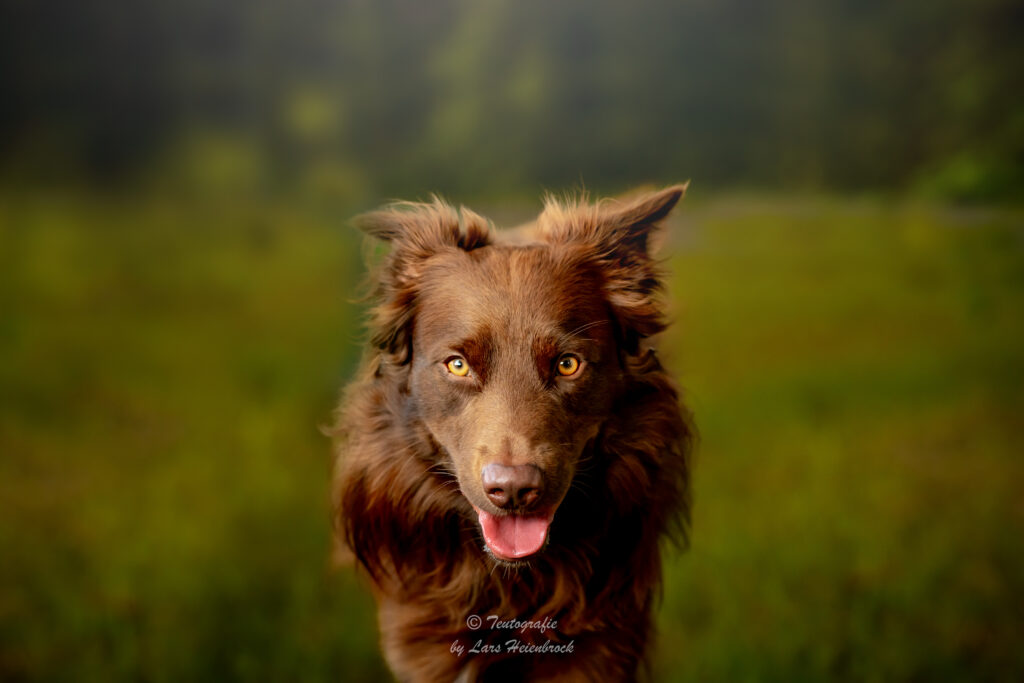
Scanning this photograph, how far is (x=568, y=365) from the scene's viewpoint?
178 centimetres

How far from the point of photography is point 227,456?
382 centimetres

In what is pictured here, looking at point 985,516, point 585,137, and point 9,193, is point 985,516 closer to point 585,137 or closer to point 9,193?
point 585,137

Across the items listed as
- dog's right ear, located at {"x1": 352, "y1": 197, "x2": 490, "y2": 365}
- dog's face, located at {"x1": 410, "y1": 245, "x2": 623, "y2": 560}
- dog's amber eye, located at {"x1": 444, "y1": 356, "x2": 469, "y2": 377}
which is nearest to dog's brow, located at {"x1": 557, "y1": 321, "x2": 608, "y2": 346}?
dog's face, located at {"x1": 410, "y1": 245, "x2": 623, "y2": 560}

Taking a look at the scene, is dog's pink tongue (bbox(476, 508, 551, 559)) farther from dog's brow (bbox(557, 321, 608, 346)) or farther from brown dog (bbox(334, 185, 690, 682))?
dog's brow (bbox(557, 321, 608, 346))

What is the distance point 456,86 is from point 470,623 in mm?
2962

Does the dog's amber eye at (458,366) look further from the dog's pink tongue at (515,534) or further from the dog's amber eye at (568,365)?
the dog's pink tongue at (515,534)

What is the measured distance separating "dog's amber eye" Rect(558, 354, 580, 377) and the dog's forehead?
7cm

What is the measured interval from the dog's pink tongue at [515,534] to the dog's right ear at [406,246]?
0.50 m

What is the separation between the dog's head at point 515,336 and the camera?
65.9 inches

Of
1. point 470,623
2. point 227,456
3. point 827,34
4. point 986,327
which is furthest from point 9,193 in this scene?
point 986,327

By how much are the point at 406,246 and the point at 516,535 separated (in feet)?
2.47

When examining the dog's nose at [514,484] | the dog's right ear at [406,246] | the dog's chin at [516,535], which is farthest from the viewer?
the dog's right ear at [406,246]

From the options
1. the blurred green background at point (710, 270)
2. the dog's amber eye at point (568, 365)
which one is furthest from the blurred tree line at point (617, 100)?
the dog's amber eye at point (568, 365)

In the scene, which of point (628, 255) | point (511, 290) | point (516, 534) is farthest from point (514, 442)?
point (628, 255)
